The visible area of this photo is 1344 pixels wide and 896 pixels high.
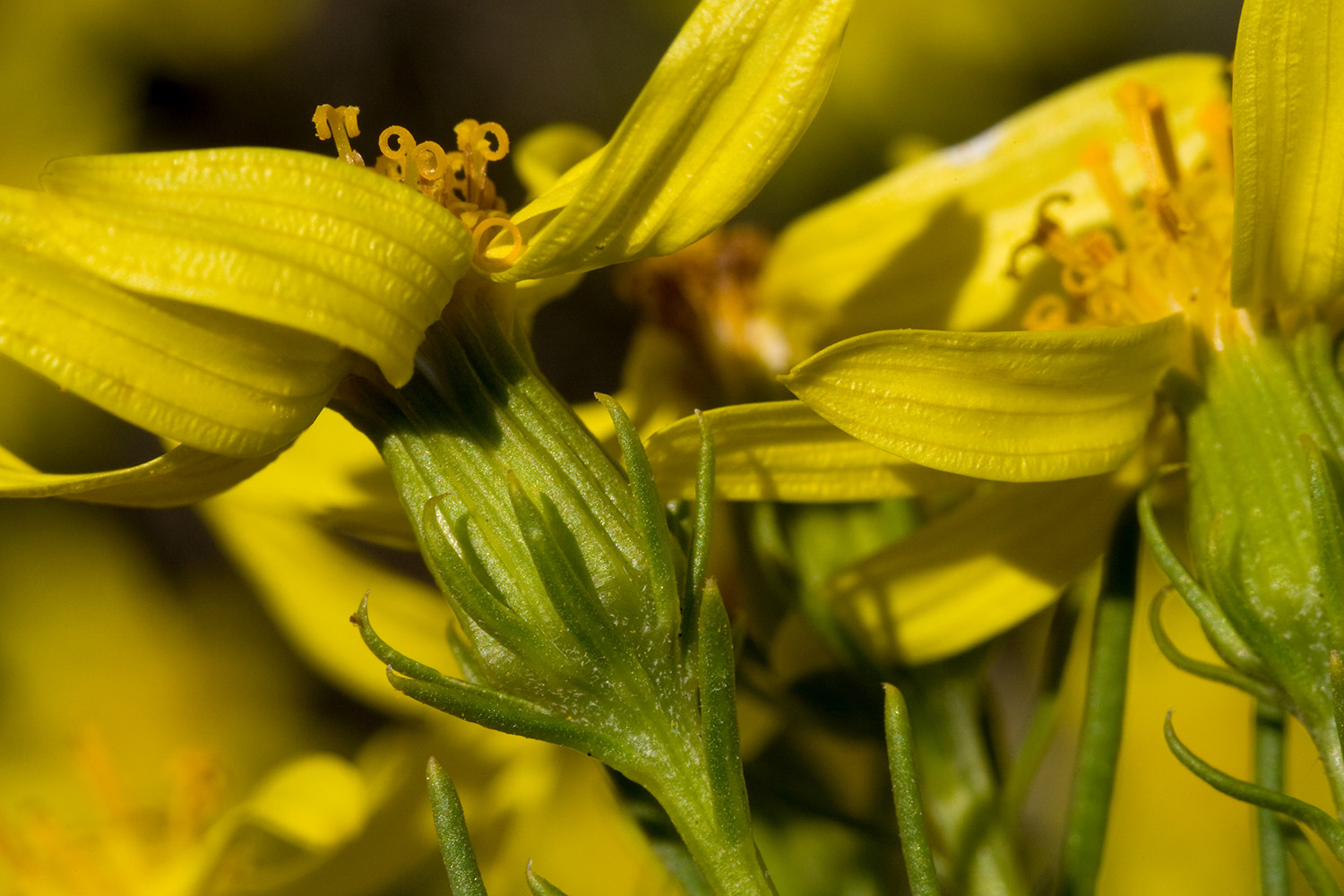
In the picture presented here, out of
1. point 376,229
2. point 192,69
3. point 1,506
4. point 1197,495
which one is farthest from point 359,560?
point 192,69

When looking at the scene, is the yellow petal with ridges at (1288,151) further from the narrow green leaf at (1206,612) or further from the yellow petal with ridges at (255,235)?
the yellow petal with ridges at (255,235)

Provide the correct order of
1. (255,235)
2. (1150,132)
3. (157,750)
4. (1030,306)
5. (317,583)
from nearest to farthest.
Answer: (255,235), (1150,132), (1030,306), (317,583), (157,750)

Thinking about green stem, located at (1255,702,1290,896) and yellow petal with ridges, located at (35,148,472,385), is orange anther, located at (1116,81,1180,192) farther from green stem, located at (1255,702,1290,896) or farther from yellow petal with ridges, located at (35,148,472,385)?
yellow petal with ridges, located at (35,148,472,385)

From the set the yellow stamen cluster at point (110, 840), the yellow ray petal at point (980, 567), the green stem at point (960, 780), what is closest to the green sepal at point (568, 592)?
the yellow ray petal at point (980, 567)

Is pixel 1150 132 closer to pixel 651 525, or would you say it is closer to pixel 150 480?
pixel 651 525

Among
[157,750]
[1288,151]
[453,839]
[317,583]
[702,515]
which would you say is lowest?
[157,750]

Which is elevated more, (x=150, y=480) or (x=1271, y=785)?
(x=1271, y=785)

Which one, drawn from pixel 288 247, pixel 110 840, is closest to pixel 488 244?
pixel 288 247
